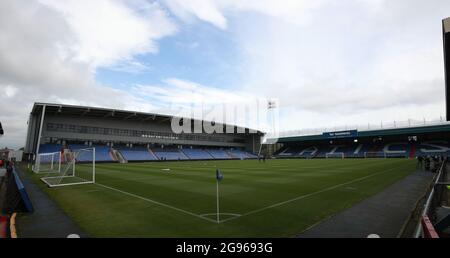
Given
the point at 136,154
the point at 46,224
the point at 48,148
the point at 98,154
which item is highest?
the point at 48,148

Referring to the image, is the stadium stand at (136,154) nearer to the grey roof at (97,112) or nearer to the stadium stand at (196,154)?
the grey roof at (97,112)

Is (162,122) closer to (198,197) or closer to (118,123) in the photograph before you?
(118,123)

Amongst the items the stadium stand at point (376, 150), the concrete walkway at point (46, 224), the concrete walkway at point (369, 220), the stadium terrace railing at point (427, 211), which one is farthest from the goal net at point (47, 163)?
the stadium stand at point (376, 150)

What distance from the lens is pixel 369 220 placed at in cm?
876

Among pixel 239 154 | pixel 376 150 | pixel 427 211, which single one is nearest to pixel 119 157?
pixel 239 154

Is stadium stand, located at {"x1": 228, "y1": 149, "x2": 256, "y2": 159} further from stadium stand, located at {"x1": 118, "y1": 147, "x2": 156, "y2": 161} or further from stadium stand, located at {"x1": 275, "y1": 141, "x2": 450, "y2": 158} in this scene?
stadium stand, located at {"x1": 118, "y1": 147, "x2": 156, "y2": 161}

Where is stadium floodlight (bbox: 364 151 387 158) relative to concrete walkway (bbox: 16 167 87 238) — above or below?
above

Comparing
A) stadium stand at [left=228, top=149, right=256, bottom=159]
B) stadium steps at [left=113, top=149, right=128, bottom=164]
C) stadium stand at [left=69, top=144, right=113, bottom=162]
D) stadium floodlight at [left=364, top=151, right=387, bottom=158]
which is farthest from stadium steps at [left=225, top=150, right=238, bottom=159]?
stadium floodlight at [left=364, top=151, right=387, bottom=158]

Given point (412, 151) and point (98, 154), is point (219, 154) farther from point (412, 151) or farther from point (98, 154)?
point (412, 151)

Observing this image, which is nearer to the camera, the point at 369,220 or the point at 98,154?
the point at 369,220

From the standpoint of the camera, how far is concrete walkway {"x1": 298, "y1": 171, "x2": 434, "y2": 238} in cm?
740

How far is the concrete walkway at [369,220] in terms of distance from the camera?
7402 mm

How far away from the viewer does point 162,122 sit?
82812mm
